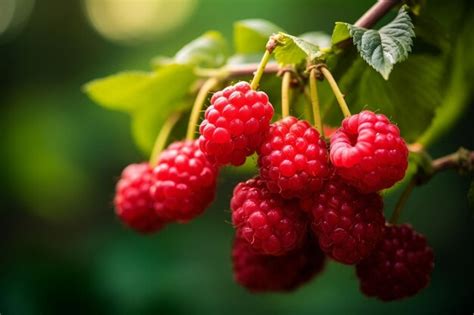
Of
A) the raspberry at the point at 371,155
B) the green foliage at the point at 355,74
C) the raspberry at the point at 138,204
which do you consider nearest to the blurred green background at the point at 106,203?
the green foliage at the point at 355,74

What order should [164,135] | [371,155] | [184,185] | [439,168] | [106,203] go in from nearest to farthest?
[371,155] < [184,185] < [439,168] < [164,135] < [106,203]

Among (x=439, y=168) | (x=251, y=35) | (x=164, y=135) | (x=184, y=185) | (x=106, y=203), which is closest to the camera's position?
(x=184, y=185)

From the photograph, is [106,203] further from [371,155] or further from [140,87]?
[371,155]

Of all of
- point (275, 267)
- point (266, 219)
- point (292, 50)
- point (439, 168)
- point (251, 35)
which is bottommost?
point (275, 267)

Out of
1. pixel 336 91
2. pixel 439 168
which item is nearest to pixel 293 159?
pixel 336 91

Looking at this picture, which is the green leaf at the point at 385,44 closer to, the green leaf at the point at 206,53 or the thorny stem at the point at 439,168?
the thorny stem at the point at 439,168

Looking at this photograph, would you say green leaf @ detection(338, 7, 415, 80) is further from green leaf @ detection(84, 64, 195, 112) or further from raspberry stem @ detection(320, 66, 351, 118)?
green leaf @ detection(84, 64, 195, 112)
